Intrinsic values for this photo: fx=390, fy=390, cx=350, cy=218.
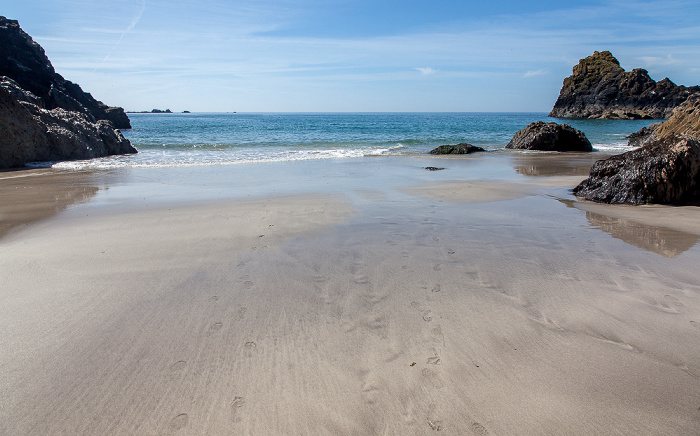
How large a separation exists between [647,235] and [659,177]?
2429 mm

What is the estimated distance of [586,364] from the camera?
2.24m

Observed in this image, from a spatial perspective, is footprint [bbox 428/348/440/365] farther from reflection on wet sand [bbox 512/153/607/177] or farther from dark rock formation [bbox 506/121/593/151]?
dark rock formation [bbox 506/121/593/151]

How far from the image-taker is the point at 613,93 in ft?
240

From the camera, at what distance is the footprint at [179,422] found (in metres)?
1.82

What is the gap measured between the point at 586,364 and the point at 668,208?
546 centimetres

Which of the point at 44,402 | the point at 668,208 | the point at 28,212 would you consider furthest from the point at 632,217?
the point at 28,212

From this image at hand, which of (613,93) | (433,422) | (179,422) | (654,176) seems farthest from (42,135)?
(613,93)

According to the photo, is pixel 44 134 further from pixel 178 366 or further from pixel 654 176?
pixel 654 176

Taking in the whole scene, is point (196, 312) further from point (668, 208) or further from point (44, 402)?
point (668, 208)

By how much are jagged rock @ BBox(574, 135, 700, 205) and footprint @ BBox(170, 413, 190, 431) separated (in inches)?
286

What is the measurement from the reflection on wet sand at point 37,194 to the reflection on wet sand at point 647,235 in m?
7.63

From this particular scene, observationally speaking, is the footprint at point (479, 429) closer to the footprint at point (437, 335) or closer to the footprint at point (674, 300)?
the footprint at point (437, 335)

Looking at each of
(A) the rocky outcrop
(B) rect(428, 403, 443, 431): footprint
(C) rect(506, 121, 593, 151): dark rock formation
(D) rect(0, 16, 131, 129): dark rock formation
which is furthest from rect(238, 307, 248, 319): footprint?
(A) the rocky outcrop

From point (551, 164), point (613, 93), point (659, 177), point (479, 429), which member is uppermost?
point (613, 93)
